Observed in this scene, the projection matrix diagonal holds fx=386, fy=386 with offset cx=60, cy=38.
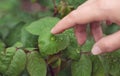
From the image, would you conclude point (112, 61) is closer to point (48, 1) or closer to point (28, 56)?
point (28, 56)

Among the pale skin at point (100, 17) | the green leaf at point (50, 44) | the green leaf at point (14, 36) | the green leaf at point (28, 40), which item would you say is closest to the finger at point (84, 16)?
the pale skin at point (100, 17)

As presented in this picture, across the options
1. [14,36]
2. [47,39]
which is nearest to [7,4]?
[14,36]

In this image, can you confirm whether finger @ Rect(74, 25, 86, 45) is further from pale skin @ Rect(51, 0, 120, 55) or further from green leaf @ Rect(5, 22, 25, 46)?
green leaf @ Rect(5, 22, 25, 46)

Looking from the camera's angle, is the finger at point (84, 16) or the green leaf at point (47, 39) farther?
the green leaf at point (47, 39)

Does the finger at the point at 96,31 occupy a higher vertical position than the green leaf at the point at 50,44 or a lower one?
higher

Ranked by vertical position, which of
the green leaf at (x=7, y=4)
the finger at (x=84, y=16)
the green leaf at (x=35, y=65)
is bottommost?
the green leaf at (x=7, y=4)

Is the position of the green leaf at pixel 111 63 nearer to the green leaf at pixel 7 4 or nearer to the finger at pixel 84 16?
the finger at pixel 84 16

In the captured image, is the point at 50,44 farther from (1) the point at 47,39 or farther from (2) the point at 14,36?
(2) the point at 14,36
